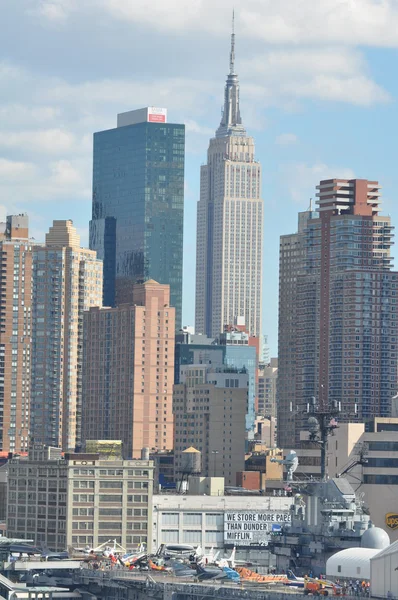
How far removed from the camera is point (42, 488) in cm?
19225

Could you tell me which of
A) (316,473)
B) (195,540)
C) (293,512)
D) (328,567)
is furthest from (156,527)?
(328,567)

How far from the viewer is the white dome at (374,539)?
118 meters

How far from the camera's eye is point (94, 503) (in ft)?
607

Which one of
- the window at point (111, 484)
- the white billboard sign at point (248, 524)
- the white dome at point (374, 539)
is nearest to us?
the white dome at point (374, 539)

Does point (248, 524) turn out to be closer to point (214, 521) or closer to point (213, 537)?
point (214, 521)

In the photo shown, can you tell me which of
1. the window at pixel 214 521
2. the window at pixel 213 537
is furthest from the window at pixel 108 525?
the window at pixel 214 521

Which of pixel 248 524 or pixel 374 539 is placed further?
pixel 248 524

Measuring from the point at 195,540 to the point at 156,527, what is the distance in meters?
5.18

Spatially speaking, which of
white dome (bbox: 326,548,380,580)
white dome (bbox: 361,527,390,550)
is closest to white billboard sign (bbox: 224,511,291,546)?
white dome (bbox: 361,527,390,550)

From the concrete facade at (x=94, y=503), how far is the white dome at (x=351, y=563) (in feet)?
229

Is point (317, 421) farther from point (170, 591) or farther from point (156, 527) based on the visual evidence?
point (156, 527)

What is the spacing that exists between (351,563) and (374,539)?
5689 millimetres

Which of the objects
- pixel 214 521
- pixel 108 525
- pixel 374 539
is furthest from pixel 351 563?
pixel 214 521

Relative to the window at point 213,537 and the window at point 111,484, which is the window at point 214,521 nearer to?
the window at point 213,537
